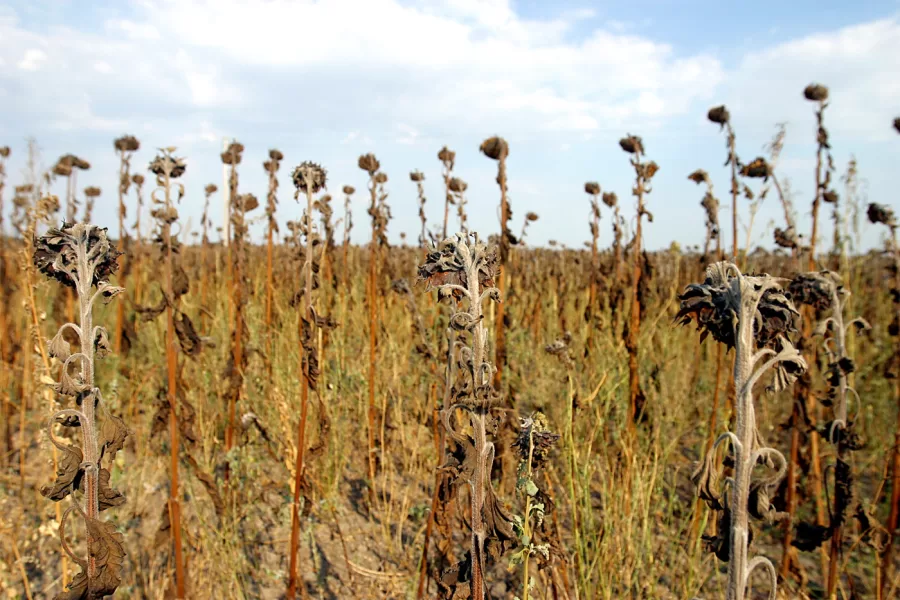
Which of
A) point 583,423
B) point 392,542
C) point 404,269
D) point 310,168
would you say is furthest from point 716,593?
point 404,269

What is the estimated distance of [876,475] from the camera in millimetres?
4164

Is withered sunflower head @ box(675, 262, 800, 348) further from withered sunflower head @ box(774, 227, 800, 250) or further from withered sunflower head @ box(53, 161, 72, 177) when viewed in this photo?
withered sunflower head @ box(53, 161, 72, 177)

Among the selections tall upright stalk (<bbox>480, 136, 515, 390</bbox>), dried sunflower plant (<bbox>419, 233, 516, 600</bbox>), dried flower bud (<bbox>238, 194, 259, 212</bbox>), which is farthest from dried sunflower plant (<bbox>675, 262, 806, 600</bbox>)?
dried flower bud (<bbox>238, 194, 259, 212</bbox>)

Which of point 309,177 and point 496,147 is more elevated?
point 496,147

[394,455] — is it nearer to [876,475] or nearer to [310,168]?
[310,168]

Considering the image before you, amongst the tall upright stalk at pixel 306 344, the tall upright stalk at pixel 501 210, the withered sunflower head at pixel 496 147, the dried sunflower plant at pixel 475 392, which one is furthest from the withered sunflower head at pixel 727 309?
the withered sunflower head at pixel 496 147

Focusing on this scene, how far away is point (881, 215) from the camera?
2.75 m

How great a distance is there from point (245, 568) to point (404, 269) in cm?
578

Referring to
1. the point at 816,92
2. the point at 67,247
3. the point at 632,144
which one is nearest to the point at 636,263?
the point at 632,144

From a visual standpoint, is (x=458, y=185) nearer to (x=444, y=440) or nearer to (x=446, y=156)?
(x=446, y=156)

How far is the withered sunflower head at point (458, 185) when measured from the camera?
4191 mm

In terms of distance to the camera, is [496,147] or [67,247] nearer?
[67,247]

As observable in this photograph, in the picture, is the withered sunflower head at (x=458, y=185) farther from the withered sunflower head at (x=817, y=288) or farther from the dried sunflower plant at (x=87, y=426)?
the dried sunflower plant at (x=87, y=426)

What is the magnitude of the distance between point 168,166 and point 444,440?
1.56 m
